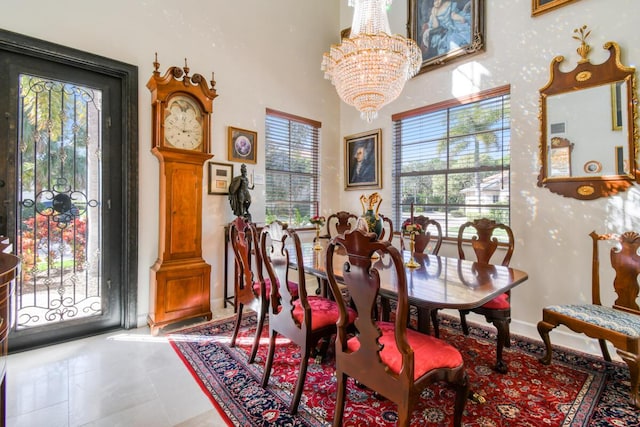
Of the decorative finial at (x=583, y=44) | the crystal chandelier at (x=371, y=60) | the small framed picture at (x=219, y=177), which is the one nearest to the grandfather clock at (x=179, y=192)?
the small framed picture at (x=219, y=177)

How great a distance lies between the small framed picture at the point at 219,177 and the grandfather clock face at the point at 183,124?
14.5 inches

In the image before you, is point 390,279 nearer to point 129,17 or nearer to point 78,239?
point 78,239

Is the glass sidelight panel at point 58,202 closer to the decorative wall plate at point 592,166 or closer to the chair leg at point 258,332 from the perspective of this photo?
the chair leg at point 258,332

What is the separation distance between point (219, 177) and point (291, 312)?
82.5 inches

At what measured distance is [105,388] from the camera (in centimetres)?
193

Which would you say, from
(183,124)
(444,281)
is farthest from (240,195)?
(444,281)

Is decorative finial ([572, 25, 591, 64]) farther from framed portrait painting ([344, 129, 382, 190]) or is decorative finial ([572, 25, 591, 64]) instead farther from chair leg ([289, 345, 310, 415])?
chair leg ([289, 345, 310, 415])

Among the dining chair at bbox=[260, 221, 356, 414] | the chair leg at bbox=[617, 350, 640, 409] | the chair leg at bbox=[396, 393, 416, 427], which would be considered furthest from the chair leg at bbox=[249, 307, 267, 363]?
the chair leg at bbox=[617, 350, 640, 409]

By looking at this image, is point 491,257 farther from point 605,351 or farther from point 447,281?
point 447,281

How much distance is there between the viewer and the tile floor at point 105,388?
1.67 meters

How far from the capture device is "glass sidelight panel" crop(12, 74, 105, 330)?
2.45 m

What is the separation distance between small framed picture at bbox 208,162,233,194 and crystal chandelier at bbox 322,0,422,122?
162 cm

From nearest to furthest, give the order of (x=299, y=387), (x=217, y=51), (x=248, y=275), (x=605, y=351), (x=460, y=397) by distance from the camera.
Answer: (x=460, y=397) < (x=299, y=387) < (x=605, y=351) < (x=248, y=275) < (x=217, y=51)

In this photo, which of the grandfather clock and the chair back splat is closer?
the chair back splat
